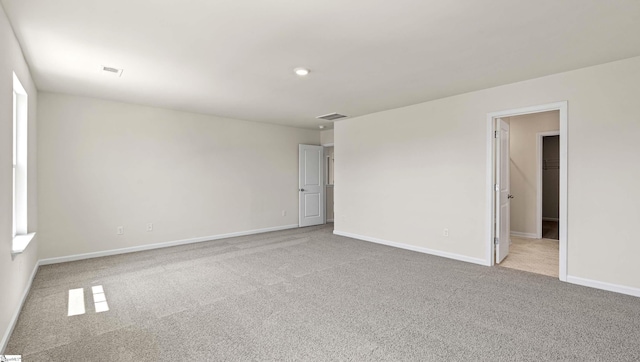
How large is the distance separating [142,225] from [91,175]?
3.47 feet

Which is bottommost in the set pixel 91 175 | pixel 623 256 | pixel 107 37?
pixel 623 256

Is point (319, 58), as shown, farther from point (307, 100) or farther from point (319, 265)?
point (319, 265)

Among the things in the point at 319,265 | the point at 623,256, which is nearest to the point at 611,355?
the point at 623,256

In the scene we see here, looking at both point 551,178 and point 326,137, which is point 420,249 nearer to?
point 326,137

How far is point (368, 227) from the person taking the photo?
575 centimetres

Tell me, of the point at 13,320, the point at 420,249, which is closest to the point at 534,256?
the point at 420,249

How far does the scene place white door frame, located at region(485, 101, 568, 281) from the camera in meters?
3.46

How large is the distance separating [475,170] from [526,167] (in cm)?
285

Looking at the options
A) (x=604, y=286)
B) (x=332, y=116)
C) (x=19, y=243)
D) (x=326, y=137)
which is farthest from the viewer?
(x=326, y=137)

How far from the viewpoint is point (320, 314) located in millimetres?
2656

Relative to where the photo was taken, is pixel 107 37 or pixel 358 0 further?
pixel 107 37

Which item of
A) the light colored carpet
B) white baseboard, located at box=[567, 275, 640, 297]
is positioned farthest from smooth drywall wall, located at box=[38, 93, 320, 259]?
white baseboard, located at box=[567, 275, 640, 297]

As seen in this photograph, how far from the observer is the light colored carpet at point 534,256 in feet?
13.1

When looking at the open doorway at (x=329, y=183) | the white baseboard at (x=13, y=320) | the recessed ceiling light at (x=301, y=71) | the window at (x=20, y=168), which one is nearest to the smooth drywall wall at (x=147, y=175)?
the window at (x=20, y=168)
